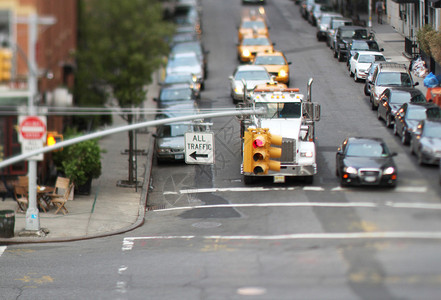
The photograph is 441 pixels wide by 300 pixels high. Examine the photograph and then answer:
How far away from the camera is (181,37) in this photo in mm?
70312

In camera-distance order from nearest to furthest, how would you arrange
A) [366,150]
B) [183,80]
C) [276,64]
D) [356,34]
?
[366,150], [356,34], [276,64], [183,80]

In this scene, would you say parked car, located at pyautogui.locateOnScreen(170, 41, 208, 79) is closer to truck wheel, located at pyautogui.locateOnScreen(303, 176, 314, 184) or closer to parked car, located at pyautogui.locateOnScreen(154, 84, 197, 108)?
parked car, located at pyautogui.locateOnScreen(154, 84, 197, 108)

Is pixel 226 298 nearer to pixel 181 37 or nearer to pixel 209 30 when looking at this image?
pixel 181 37

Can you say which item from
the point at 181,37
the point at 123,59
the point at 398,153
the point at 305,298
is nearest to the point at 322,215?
the point at 398,153

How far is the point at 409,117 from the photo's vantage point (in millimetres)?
37031

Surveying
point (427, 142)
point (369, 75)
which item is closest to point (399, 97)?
point (369, 75)

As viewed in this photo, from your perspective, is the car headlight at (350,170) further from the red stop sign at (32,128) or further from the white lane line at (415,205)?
the red stop sign at (32,128)

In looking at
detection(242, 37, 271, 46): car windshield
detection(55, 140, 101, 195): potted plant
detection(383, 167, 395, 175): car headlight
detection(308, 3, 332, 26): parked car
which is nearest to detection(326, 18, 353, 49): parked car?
detection(242, 37, 271, 46): car windshield

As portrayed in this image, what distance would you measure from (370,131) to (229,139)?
8.80 meters

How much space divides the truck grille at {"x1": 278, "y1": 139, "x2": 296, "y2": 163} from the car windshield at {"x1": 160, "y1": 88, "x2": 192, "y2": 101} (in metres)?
15.1

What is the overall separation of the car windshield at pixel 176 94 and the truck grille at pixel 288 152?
49.6 feet

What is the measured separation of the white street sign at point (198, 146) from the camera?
3697 cm

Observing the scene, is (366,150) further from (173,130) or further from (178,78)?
(178,78)

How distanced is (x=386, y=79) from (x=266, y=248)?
49.1ft
